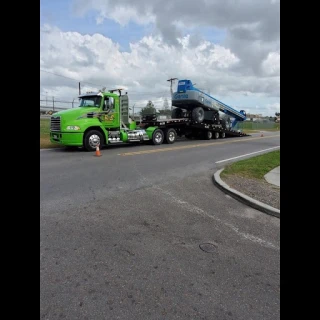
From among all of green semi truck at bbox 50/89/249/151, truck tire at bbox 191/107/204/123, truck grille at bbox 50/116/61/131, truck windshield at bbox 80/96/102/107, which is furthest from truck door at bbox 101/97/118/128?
truck tire at bbox 191/107/204/123

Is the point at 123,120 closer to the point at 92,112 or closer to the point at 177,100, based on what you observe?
the point at 92,112

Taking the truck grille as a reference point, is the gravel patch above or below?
below

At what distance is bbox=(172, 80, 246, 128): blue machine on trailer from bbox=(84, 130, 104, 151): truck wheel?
25.3 feet

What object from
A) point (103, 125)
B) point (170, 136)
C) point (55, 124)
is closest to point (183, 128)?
point (170, 136)

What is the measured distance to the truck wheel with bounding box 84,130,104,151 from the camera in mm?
12858

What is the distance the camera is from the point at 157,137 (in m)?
16.6

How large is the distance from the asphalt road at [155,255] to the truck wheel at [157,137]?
10.2m

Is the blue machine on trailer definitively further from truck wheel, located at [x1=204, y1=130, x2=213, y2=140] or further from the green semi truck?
the green semi truck

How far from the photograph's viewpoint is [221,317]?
229 cm

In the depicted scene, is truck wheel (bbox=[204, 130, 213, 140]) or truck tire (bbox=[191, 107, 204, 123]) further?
truck wheel (bbox=[204, 130, 213, 140])

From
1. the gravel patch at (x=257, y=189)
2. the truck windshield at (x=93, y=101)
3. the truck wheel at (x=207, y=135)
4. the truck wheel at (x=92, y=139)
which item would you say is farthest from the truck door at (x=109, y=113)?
the truck wheel at (x=207, y=135)

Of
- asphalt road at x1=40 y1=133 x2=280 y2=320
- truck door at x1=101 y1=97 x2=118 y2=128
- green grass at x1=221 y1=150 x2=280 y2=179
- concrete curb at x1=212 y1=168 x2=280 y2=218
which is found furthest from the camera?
truck door at x1=101 y1=97 x2=118 y2=128
